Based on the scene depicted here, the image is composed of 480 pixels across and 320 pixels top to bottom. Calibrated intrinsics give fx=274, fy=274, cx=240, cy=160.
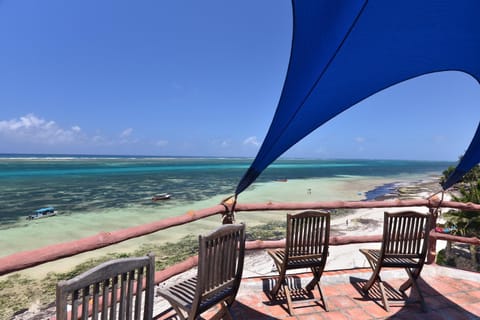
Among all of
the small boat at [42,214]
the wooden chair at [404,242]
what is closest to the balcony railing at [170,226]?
the wooden chair at [404,242]

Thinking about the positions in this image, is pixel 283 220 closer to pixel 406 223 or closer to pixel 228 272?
pixel 406 223

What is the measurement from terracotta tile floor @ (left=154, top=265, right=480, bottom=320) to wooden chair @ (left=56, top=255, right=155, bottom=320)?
1.26 metres

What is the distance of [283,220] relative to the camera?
579 inches

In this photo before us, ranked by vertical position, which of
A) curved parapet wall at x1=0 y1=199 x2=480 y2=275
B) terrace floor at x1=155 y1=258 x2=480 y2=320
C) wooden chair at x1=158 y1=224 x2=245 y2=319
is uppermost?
curved parapet wall at x1=0 y1=199 x2=480 y2=275

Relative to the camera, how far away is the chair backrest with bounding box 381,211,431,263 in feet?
9.20

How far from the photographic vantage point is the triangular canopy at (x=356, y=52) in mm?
2045

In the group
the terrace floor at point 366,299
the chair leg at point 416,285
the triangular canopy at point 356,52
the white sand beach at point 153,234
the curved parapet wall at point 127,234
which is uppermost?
the triangular canopy at point 356,52

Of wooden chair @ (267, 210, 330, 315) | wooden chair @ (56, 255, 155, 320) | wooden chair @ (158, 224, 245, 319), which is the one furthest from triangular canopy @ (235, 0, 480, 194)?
wooden chair @ (56, 255, 155, 320)

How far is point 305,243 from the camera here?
275 cm

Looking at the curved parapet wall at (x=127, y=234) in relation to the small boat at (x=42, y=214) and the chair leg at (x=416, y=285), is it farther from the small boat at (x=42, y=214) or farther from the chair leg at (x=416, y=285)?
the small boat at (x=42, y=214)

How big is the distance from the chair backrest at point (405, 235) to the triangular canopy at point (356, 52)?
50.8 inches

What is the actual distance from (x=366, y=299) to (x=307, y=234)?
1.07m

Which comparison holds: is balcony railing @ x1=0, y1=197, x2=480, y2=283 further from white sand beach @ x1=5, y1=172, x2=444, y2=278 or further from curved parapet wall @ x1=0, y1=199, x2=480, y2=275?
white sand beach @ x1=5, y1=172, x2=444, y2=278

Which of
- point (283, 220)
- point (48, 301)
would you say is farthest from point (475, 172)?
point (48, 301)
